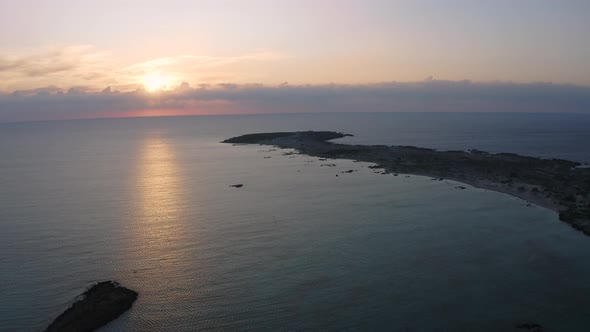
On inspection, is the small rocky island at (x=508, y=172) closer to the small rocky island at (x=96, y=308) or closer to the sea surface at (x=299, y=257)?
the sea surface at (x=299, y=257)

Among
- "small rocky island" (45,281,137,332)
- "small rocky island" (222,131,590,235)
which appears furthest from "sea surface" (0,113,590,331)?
"small rocky island" (222,131,590,235)

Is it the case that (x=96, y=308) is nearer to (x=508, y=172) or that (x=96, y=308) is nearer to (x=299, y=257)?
(x=299, y=257)

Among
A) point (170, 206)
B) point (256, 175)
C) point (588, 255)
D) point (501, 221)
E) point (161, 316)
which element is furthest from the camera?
point (256, 175)

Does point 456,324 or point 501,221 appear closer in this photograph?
point 456,324

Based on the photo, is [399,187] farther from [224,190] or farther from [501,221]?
[224,190]

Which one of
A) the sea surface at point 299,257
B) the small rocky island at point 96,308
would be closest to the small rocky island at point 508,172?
the sea surface at point 299,257

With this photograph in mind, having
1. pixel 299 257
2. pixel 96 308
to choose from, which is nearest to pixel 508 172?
pixel 299 257

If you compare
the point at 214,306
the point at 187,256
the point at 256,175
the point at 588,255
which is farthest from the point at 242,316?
the point at 256,175
